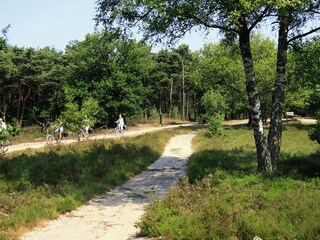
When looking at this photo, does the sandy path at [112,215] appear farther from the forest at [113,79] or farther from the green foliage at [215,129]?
the forest at [113,79]

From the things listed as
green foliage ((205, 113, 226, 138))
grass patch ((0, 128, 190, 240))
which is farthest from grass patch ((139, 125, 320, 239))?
green foliage ((205, 113, 226, 138))

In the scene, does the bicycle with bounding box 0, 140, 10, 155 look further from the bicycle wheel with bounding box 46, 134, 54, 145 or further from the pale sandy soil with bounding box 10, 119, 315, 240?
the pale sandy soil with bounding box 10, 119, 315, 240

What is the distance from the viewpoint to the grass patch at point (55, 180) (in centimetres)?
937

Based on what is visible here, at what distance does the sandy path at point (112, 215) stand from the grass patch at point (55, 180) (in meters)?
0.38

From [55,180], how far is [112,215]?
11.6 feet

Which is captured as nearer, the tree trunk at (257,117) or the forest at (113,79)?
the tree trunk at (257,117)

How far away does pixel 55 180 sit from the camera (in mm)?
12586

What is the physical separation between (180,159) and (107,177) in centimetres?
728

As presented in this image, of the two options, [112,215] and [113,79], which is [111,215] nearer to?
[112,215]

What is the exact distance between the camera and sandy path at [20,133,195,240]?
8.48 meters

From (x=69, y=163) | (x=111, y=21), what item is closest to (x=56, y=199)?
(x=69, y=163)

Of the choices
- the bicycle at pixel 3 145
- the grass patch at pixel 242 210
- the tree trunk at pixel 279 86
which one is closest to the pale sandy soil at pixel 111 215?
the grass patch at pixel 242 210

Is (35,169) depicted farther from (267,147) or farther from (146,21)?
(267,147)

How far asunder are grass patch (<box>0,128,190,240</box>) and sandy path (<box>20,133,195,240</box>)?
38 centimetres
